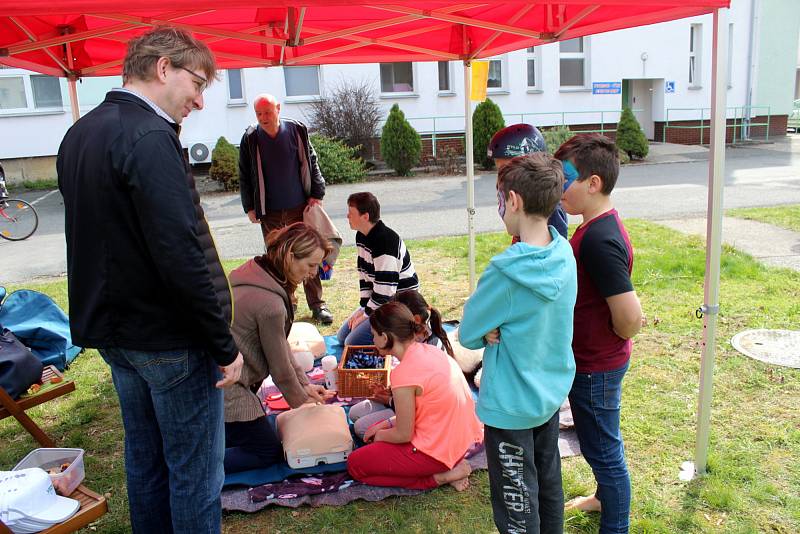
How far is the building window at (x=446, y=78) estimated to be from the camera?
66.9 feet

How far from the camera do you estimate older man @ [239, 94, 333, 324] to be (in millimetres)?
5734

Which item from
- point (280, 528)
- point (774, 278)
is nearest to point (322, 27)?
point (280, 528)

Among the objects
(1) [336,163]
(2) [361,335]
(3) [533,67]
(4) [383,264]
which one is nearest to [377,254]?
(4) [383,264]

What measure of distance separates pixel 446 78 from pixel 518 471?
19.5m

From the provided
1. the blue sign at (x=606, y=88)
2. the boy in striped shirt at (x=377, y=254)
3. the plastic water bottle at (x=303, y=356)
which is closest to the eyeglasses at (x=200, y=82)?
the boy in striped shirt at (x=377, y=254)

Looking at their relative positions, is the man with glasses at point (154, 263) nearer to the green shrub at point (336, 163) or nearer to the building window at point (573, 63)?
the green shrub at point (336, 163)

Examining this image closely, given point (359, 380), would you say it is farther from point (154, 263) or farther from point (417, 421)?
point (154, 263)

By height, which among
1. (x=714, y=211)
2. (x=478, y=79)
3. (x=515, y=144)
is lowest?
(x=714, y=211)

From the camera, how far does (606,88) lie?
21672 mm

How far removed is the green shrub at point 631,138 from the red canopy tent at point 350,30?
1439 centimetres

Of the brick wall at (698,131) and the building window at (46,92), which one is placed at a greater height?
the building window at (46,92)

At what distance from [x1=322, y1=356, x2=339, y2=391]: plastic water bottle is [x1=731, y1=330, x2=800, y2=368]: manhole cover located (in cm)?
307

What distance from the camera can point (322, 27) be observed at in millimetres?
5023

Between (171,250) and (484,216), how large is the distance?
9449 millimetres
